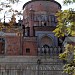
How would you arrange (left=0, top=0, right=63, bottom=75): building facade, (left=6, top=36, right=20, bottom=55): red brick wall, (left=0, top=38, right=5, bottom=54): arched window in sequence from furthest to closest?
1. (left=0, top=38, right=5, bottom=54): arched window
2. (left=6, top=36, right=20, bottom=55): red brick wall
3. (left=0, top=0, right=63, bottom=75): building facade

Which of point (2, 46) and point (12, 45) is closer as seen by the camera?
point (12, 45)

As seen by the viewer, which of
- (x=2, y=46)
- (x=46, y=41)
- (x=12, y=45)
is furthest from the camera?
(x=46, y=41)

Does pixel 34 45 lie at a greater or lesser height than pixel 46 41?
lesser

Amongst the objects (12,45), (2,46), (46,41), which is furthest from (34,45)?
(2,46)

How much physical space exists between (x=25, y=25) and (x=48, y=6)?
12.6 feet

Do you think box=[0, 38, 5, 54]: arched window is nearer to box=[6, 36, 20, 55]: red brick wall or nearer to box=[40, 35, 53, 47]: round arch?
box=[6, 36, 20, 55]: red brick wall

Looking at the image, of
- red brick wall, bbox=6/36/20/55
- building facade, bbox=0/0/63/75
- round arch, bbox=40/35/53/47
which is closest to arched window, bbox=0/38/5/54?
building facade, bbox=0/0/63/75

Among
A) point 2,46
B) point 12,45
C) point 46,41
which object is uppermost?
point 46,41

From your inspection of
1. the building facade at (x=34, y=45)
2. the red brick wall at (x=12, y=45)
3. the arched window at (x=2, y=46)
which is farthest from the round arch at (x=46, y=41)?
the arched window at (x=2, y=46)

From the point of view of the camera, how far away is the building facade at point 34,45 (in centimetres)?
2669

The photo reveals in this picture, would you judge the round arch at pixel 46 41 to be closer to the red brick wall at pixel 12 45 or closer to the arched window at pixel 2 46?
the red brick wall at pixel 12 45

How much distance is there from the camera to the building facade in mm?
26688

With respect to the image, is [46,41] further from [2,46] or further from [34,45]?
[2,46]

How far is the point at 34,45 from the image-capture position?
32.2 meters
